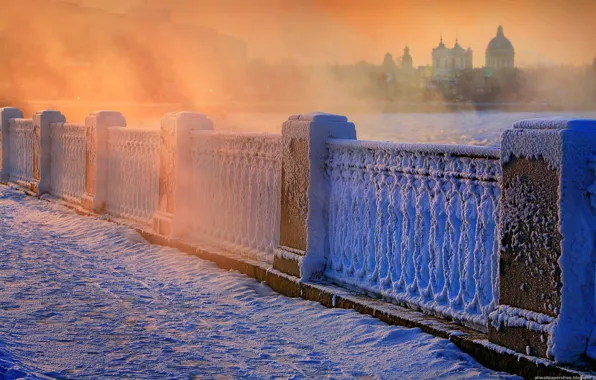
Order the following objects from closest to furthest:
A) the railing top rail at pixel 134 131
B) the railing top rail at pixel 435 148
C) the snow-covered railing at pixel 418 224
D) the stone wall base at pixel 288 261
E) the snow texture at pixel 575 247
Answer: the snow texture at pixel 575 247 < the railing top rail at pixel 435 148 < the snow-covered railing at pixel 418 224 < the stone wall base at pixel 288 261 < the railing top rail at pixel 134 131

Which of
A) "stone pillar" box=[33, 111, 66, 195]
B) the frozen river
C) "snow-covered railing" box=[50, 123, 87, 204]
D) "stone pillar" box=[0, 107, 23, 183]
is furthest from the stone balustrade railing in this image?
the frozen river

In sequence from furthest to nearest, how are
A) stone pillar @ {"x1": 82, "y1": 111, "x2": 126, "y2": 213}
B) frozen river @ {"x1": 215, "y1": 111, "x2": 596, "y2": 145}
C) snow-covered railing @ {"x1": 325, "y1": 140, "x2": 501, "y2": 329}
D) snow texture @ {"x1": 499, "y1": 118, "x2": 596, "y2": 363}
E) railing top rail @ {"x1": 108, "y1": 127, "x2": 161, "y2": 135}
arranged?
1. frozen river @ {"x1": 215, "y1": 111, "x2": 596, "y2": 145}
2. stone pillar @ {"x1": 82, "y1": 111, "x2": 126, "y2": 213}
3. railing top rail @ {"x1": 108, "y1": 127, "x2": 161, "y2": 135}
4. snow-covered railing @ {"x1": 325, "y1": 140, "x2": 501, "y2": 329}
5. snow texture @ {"x1": 499, "y1": 118, "x2": 596, "y2": 363}

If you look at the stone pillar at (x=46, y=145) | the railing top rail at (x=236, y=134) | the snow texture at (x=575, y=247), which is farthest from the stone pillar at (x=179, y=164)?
the stone pillar at (x=46, y=145)

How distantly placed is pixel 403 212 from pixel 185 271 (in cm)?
337

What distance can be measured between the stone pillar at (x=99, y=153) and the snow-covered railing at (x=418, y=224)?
6793 millimetres

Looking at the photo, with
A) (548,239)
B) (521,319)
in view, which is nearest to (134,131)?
(521,319)

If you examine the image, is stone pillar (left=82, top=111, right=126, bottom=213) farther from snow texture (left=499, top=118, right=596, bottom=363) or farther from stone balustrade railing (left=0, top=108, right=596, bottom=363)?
snow texture (left=499, top=118, right=596, bottom=363)

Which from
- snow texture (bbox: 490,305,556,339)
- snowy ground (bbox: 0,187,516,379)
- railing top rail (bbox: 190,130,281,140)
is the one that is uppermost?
railing top rail (bbox: 190,130,281,140)

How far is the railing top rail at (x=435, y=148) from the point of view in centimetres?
572

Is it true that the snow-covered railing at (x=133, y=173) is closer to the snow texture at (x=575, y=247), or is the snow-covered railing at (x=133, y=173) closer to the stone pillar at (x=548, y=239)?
the stone pillar at (x=548, y=239)

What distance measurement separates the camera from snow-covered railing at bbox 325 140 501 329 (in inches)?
231

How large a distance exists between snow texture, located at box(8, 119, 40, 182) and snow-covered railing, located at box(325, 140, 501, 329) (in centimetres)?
1118

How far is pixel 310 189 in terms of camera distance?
7789 mm

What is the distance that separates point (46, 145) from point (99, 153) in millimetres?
3712
